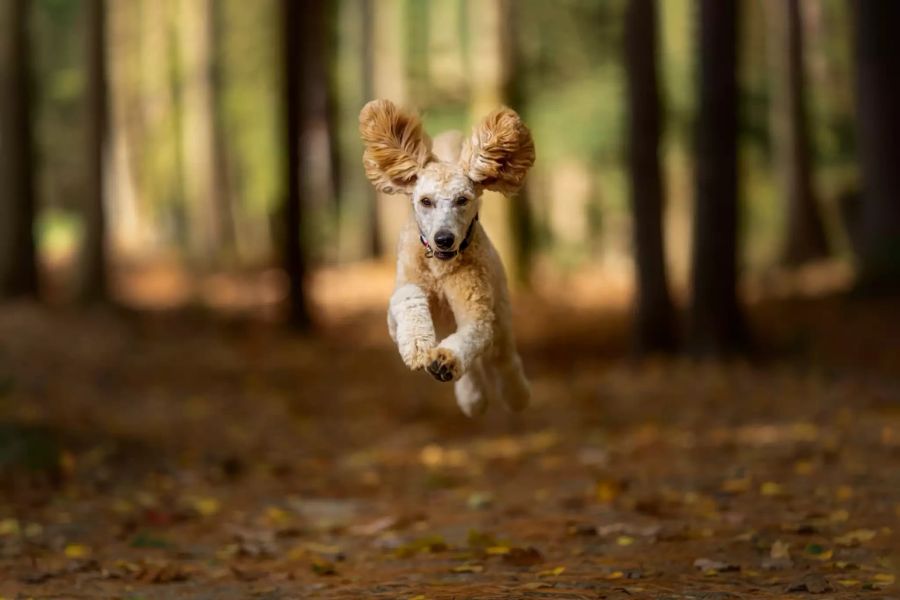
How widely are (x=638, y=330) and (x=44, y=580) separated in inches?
446

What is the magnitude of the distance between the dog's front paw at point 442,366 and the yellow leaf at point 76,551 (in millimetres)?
4226

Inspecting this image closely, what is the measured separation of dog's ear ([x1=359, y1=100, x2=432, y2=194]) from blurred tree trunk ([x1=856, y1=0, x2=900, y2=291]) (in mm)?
13970

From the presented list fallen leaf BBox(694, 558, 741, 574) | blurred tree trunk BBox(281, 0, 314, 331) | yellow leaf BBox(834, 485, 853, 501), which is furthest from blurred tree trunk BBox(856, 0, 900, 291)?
fallen leaf BBox(694, 558, 741, 574)

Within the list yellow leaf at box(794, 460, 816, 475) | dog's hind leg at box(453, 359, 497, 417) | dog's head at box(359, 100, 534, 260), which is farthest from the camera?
yellow leaf at box(794, 460, 816, 475)

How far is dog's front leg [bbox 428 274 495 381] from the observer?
549 centimetres

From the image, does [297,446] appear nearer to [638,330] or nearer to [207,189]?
[638,330]

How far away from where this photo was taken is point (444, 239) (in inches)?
217

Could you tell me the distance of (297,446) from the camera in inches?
542

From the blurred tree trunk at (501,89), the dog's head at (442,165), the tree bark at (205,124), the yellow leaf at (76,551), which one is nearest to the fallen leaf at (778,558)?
the dog's head at (442,165)

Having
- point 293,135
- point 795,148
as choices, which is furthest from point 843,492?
point 795,148

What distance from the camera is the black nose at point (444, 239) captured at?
5504 mm

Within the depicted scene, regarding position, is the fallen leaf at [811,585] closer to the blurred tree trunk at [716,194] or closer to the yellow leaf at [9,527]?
the yellow leaf at [9,527]

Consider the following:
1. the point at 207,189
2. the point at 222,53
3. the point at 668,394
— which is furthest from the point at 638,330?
the point at 222,53

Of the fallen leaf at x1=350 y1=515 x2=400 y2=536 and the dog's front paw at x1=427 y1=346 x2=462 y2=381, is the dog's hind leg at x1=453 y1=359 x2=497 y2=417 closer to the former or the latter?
the dog's front paw at x1=427 y1=346 x2=462 y2=381
